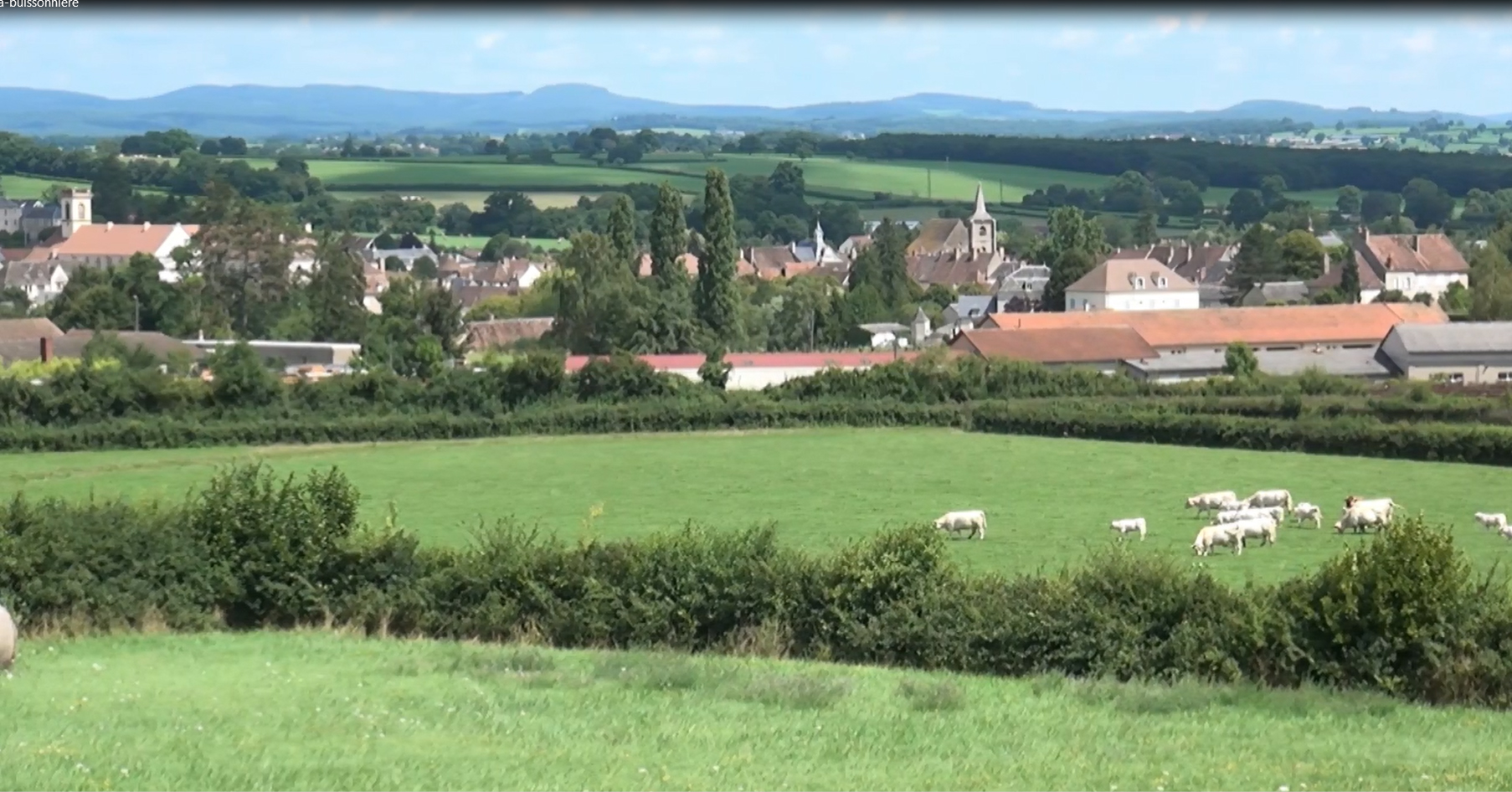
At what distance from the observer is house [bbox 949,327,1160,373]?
192 ft

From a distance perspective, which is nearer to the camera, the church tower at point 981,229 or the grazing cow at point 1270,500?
the grazing cow at point 1270,500

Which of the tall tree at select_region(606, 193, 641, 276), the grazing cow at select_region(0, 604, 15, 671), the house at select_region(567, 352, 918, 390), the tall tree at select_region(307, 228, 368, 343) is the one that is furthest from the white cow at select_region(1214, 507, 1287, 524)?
the tall tree at select_region(307, 228, 368, 343)

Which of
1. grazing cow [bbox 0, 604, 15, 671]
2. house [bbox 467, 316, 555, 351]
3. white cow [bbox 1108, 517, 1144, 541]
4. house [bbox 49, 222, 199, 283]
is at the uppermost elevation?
grazing cow [bbox 0, 604, 15, 671]

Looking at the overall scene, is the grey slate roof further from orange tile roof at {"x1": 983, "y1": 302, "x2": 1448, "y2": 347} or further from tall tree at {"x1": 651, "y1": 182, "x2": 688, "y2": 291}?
tall tree at {"x1": 651, "y1": 182, "x2": 688, "y2": 291}

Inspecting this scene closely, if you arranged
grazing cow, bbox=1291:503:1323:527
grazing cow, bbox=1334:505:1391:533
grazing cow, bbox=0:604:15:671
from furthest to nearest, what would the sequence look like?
grazing cow, bbox=1291:503:1323:527
grazing cow, bbox=1334:505:1391:533
grazing cow, bbox=0:604:15:671

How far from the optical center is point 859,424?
47781mm

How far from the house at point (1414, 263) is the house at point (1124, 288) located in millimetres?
14859

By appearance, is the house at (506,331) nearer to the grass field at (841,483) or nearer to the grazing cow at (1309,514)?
the grass field at (841,483)

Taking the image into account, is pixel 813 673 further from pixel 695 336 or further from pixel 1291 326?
pixel 1291 326

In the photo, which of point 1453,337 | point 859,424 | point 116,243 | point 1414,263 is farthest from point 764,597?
point 116,243

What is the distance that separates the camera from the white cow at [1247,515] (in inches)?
1096

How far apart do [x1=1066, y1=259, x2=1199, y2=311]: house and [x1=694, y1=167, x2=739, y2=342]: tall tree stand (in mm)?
20749

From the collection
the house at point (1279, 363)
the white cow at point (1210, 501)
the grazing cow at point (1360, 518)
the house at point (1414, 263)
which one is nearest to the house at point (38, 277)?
the house at point (1279, 363)

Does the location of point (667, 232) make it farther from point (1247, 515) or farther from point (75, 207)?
point (75, 207)
